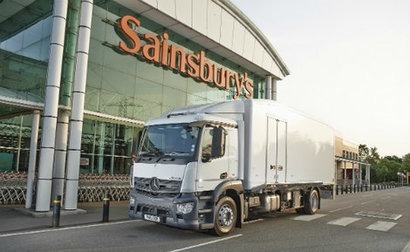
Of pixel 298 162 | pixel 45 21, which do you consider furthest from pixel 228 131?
pixel 45 21

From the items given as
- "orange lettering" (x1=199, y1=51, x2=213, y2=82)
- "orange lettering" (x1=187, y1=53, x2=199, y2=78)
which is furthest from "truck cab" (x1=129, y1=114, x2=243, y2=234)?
"orange lettering" (x1=199, y1=51, x2=213, y2=82)

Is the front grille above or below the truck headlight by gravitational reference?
above

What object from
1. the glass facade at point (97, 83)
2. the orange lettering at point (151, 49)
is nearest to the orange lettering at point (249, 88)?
the glass facade at point (97, 83)

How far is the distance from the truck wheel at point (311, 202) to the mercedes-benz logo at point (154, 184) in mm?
7441

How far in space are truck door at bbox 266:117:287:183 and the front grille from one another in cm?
346

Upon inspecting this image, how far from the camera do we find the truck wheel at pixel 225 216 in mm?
9373

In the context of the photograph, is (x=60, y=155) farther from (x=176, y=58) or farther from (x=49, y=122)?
(x=176, y=58)

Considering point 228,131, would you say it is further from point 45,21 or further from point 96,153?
point 96,153

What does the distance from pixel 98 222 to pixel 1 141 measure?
9.65m

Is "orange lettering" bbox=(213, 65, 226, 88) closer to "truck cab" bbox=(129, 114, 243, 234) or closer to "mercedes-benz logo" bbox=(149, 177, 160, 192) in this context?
"truck cab" bbox=(129, 114, 243, 234)

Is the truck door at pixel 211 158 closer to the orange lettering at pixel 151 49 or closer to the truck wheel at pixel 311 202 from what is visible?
the truck wheel at pixel 311 202

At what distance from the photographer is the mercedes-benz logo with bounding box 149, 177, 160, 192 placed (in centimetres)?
923

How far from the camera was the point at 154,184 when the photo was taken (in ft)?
30.5

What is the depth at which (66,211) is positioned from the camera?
43.6 feet
